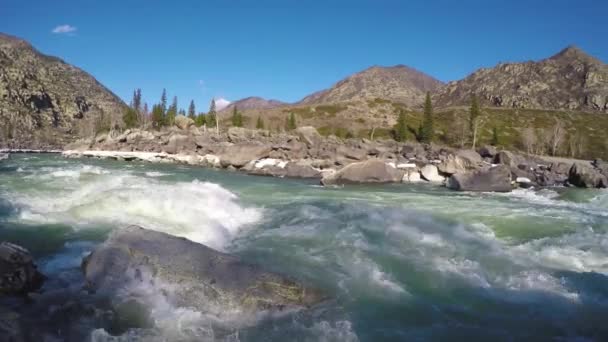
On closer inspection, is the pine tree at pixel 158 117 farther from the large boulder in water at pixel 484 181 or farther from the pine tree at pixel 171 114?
the large boulder in water at pixel 484 181

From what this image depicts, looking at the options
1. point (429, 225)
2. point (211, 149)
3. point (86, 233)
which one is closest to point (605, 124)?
point (211, 149)

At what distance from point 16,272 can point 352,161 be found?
54020mm

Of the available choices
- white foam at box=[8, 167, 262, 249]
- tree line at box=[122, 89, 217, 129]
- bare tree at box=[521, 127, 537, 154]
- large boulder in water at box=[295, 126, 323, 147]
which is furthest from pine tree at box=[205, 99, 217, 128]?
white foam at box=[8, 167, 262, 249]

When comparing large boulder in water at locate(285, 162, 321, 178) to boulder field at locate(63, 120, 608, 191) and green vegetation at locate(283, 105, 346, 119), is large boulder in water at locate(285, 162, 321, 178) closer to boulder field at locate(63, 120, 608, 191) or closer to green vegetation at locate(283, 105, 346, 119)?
boulder field at locate(63, 120, 608, 191)

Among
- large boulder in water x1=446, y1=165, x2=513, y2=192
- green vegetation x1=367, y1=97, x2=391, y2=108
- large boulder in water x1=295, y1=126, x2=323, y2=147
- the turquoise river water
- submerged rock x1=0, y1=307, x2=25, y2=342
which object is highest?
green vegetation x1=367, y1=97, x2=391, y2=108

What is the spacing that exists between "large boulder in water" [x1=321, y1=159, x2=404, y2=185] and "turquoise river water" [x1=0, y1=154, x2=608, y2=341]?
55.5 feet

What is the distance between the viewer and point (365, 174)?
148 feet

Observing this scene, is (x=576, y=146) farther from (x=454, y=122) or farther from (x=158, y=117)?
(x=158, y=117)

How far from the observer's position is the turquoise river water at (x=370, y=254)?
9.23m

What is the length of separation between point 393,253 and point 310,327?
22.0 ft

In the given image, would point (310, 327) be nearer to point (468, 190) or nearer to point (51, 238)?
point (51, 238)

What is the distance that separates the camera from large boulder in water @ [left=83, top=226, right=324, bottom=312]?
9.60m

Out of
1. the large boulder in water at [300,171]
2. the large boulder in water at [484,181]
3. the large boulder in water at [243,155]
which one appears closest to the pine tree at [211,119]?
the large boulder in water at [243,155]

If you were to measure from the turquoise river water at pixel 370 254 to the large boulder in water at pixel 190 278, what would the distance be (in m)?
0.42
